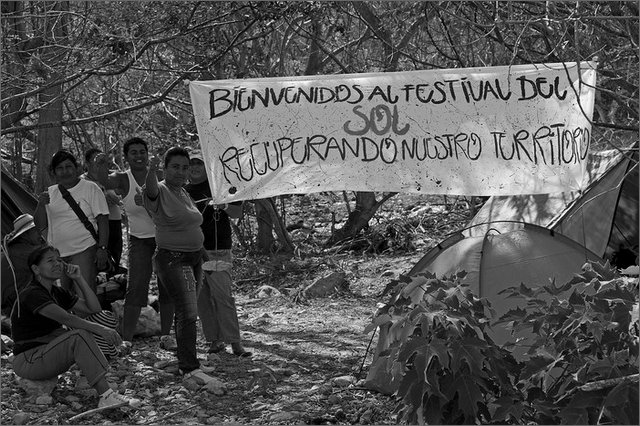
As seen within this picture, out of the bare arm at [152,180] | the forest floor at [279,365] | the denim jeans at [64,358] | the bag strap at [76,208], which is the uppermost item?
the bare arm at [152,180]

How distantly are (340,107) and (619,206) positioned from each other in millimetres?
3015

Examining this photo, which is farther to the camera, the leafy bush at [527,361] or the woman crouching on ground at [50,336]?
the woman crouching on ground at [50,336]

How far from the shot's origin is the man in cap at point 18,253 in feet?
19.5

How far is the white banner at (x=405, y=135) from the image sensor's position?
17.7 feet

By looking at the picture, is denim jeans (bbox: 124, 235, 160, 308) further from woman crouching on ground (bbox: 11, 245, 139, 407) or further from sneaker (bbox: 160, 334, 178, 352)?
woman crouching on ground (bbox: 11, 245, 139, 407)

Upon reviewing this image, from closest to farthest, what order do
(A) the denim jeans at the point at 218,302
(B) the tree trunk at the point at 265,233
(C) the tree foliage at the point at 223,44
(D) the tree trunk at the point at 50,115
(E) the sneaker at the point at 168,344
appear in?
(A) the denim jeans at the point at 218,302 → (E) the sneaker at the point at 168,344 → (C) the tree foliage at the point at 223,44 → (D) the tree trunk at the point at 50,115 → (B) the tree trunk at the point at 265,233

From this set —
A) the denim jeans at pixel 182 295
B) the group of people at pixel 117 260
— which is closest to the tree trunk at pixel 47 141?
the group of people at pixel 117 260

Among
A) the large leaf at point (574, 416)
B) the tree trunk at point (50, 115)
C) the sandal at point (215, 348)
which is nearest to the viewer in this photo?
the large leaf at point (574, 416)

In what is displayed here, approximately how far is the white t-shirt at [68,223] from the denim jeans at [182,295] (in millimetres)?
733

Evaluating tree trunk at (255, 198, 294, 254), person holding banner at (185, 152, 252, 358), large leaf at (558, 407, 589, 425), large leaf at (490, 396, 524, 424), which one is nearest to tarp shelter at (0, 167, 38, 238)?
person holding banner at (185, 152, 252, 358)

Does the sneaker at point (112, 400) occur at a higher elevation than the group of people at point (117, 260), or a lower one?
lower

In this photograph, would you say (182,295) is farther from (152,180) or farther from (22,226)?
(22,226)

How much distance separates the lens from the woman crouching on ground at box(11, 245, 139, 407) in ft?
16.8

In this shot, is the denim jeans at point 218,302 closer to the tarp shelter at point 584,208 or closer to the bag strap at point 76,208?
the bag strap at point 76,208
